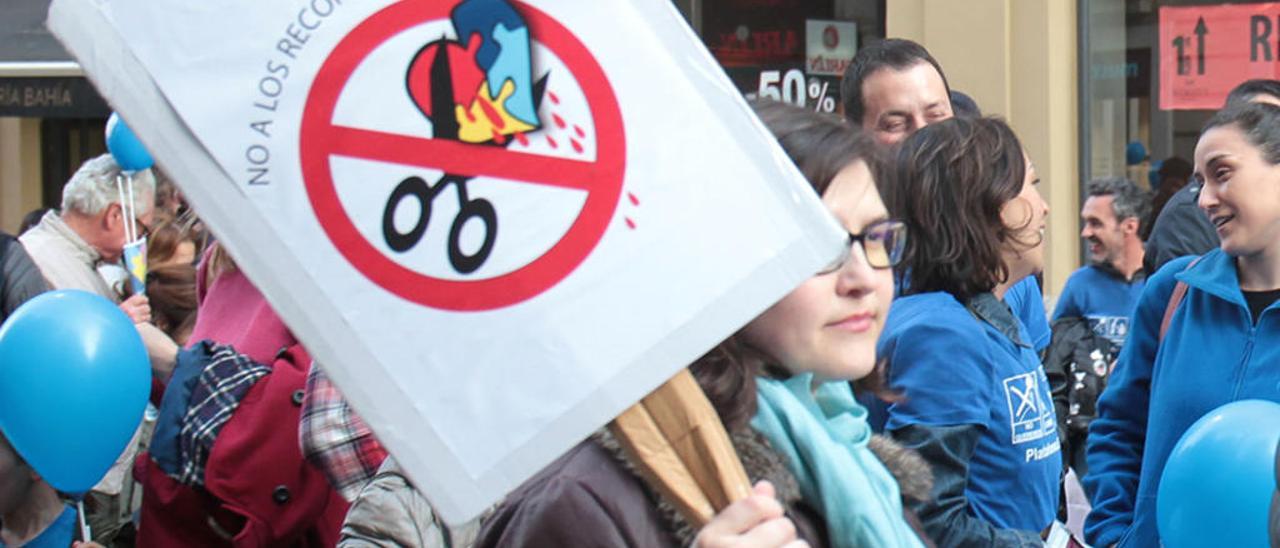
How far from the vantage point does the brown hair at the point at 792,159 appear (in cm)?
206

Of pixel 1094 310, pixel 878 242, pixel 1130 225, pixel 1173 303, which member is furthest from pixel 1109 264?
pixel 878 242

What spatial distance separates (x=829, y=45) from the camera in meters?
9.80

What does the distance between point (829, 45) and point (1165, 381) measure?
19.8ft

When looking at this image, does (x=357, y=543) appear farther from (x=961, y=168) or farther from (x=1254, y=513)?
(x=1254, y=513)

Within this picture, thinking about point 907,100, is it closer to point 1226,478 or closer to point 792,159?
point 1226,478

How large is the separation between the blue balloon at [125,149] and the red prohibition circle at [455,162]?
4.90 meters

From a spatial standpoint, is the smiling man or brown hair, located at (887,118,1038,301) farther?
the smiling man

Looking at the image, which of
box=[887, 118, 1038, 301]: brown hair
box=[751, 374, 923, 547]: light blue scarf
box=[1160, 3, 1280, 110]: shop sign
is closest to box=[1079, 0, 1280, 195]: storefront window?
box=[1160, 3, 1280, 110]: shop sign

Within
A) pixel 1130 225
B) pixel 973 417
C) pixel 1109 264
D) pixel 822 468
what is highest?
pixel 822 468

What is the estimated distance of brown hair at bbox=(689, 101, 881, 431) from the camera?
206cm

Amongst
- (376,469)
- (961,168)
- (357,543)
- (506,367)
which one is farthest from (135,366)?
(506,367)

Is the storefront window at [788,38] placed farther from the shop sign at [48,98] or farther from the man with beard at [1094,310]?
the shop sign at [48,98]

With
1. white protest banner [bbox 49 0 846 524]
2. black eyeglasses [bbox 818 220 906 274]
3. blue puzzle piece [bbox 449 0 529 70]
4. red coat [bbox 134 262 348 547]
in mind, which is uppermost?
blue puzzle piece [bbox 449 0 529 70]

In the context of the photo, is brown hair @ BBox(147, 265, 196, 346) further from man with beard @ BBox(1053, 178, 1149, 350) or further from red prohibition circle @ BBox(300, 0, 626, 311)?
red prohibition circle @ BBox(300, 0, 626, 311)
